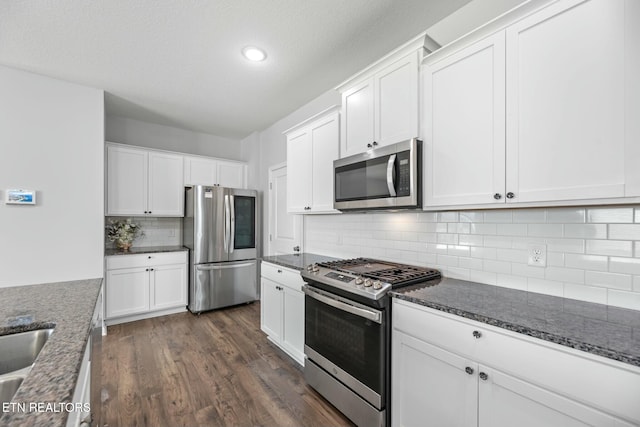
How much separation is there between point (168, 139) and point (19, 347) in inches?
164

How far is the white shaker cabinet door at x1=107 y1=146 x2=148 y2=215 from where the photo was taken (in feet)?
12.0

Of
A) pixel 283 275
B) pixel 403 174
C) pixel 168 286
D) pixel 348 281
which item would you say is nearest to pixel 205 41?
pixel 403 174

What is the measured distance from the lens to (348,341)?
1849 millimetres

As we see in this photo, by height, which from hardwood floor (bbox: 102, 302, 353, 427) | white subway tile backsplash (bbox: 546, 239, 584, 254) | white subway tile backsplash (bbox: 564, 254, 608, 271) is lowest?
hardwood floor (bbox: 102, 302, 353, 427)

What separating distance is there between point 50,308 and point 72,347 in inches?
20.0

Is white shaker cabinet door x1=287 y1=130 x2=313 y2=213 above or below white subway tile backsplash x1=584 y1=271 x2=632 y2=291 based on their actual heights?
above

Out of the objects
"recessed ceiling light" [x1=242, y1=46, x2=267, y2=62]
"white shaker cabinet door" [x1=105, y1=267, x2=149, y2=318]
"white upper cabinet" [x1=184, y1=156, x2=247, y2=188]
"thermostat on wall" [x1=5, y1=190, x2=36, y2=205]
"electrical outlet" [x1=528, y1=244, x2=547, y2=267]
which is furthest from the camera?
"white upper cabinet" [x1=184, y1=156, x2=247, y2=188]

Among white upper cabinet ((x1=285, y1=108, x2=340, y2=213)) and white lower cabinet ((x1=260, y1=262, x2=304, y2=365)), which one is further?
white upper cabinet ((x1=285, y1=108, x2=340, y2=213))

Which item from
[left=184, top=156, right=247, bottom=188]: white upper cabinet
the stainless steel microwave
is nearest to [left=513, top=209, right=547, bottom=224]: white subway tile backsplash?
the stainless steel microwave

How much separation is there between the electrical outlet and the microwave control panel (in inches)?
30.3

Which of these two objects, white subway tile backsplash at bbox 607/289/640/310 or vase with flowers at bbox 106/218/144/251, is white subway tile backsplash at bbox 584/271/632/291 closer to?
white subway tile backsplash at bbox 607/289/640/310

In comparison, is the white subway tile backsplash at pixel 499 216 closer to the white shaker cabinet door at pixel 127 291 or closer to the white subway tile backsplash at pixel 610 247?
the white subway tile backsplash at pixel 610 247

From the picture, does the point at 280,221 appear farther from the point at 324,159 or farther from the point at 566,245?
the point at 566,245

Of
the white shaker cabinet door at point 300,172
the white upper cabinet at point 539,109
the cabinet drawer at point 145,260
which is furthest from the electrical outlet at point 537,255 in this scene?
the cabinet drawer at point 145,260
